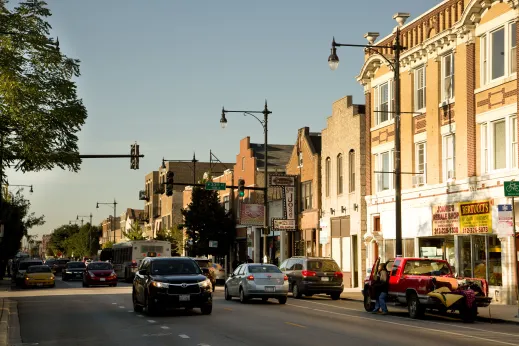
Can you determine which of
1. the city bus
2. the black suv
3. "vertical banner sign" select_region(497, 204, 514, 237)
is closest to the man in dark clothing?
"vertical banner sign" select_region(497, 204, 514, 237)

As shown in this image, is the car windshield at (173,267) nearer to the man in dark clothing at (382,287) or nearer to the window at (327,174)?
the man in dark clothing at (382,287)

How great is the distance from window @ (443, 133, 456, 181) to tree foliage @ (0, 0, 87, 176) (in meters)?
15.6

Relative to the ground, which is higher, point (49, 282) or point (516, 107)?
point (516, 107)

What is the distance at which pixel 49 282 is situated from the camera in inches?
1973

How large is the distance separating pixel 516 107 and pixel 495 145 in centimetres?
221

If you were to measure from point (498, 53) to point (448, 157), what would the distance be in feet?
18.1

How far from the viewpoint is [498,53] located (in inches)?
1243

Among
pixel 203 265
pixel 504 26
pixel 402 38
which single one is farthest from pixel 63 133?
pixel 504 26

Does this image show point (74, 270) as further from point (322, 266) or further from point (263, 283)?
point (263, 283)

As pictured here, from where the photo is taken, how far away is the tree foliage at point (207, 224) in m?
68.1

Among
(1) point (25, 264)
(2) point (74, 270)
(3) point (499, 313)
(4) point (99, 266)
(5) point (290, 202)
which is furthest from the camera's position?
(2) point (74, 270)

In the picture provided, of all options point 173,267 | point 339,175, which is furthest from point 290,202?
point 173,267

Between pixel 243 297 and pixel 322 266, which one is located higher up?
pixel 322 266

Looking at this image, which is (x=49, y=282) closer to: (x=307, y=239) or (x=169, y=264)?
(x=307, y=239)
